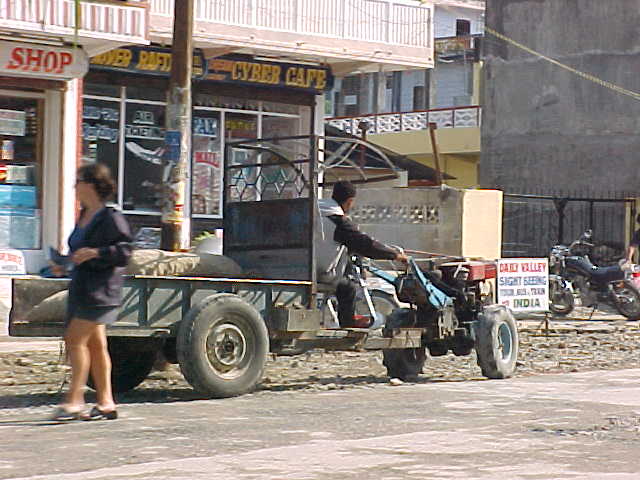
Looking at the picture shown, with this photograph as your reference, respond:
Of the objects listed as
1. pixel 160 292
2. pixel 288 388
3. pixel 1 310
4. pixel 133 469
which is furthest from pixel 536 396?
pixel 1 310

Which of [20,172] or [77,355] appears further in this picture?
[20,172]

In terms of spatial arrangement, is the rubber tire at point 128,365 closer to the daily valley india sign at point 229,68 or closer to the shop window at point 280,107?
the daily valley india sign at point 229,68

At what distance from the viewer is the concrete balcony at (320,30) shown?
20.7m

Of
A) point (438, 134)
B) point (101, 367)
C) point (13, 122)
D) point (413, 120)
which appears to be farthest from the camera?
point (413, 120)

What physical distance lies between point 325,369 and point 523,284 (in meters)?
4.12

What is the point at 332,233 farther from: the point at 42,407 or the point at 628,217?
the point at 628,217

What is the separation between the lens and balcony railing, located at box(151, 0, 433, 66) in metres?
20.8

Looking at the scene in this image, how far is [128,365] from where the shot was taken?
11297 millimetres

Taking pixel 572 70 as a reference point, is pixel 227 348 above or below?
below

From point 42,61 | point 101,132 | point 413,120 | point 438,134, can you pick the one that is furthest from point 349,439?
A: point 413,120

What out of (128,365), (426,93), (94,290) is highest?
(426,93)

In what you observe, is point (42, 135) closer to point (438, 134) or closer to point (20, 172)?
point (20, 172)

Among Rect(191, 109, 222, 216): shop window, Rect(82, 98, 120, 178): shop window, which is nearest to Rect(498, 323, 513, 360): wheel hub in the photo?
Rect(82, 98, 120, 178): shop window

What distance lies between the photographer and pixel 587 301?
21859 millimetres
